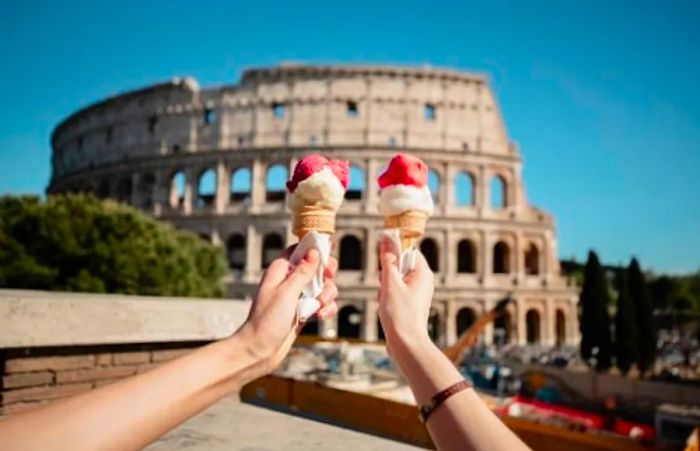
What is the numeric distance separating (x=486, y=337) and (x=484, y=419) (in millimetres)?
28475

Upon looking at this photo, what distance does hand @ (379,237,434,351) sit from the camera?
1749 mm

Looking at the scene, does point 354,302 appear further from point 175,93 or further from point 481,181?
point 175,93

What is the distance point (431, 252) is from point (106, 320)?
28.2 meters

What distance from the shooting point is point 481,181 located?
3061cm

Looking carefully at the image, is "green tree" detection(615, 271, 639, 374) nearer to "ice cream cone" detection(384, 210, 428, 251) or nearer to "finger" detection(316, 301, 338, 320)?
"ice cream cone" detection(384, 210, 428, 251)

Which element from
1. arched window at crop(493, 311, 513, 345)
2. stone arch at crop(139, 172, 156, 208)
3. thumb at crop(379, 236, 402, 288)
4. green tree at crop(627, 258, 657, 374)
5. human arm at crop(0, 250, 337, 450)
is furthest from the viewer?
stone arch at crop(139, 172, 156, 208)

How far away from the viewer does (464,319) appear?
103 feet

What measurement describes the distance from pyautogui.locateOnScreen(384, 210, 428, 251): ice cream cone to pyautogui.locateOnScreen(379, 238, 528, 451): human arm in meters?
0.15

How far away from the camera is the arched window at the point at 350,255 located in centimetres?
3153

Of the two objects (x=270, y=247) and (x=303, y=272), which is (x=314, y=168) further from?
(x=270, y=247)

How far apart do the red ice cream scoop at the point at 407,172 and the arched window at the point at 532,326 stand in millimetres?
30358

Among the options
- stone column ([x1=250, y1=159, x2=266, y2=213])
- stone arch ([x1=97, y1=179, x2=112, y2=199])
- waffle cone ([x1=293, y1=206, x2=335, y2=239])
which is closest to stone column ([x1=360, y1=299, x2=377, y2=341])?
stone column ([x1=250, y1=159, x2=266, y2=213])

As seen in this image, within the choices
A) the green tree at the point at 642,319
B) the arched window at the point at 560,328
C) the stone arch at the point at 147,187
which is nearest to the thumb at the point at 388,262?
the green tree at the point at 642,319

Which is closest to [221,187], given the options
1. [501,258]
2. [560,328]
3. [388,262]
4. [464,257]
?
[464,257]
